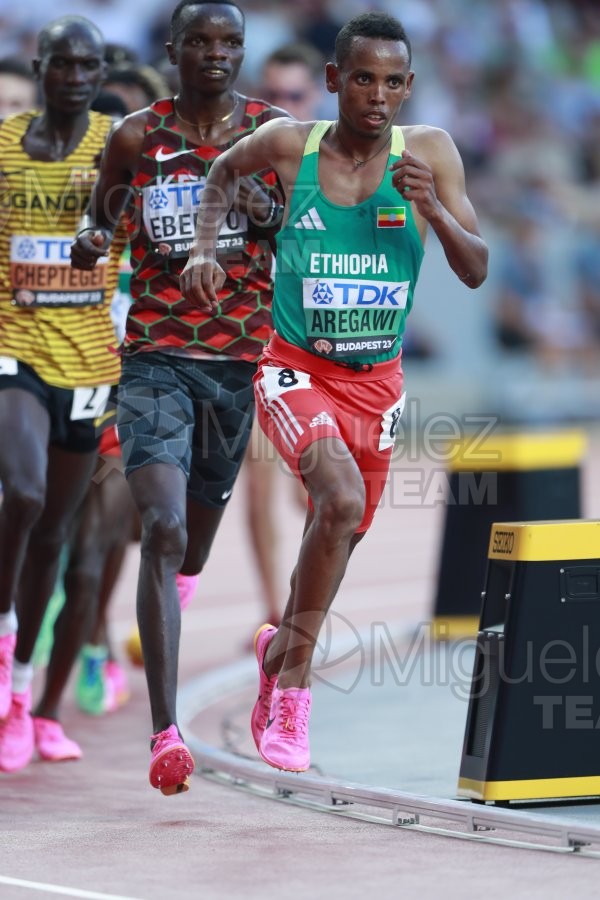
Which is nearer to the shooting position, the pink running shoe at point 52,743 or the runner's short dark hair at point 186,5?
the runner's short dark hair at point 186,5

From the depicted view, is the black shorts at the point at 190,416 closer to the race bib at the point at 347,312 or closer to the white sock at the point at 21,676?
the race bib at the point at 347,312

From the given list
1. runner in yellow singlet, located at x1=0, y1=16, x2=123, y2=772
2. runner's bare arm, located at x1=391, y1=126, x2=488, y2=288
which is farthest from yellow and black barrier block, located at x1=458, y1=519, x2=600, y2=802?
runner in yellow singlet, located at x1=0, y1=16, x2=123, y2=772

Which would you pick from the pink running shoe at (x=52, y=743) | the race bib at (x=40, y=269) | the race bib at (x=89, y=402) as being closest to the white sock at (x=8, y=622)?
the pink running shoe at (x=52, y=743)

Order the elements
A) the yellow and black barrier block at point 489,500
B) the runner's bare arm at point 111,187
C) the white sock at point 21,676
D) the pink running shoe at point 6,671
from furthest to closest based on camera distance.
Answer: the yellow and black barrier block at point 489,500 → the white sock at point 21,676 → the pink running shoe at point 6,671 → the runner's bare arm at point 111,187

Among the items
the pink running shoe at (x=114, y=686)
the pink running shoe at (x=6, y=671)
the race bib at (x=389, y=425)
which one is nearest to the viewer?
the race bib at (x=389, y=425)

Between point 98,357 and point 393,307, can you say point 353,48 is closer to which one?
point 393,307

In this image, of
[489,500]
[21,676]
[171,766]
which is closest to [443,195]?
[171,766]

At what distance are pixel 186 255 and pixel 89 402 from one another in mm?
1109

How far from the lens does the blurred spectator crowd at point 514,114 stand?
20672 millimetres

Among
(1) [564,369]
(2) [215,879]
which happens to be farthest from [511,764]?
(1) [564,369]

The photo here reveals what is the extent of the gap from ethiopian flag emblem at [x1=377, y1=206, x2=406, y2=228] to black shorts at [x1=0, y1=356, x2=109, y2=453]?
190 centimetres

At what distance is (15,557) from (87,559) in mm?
992

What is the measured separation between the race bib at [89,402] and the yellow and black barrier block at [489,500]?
393 cm

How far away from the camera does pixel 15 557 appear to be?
23.6 ft
